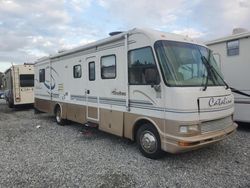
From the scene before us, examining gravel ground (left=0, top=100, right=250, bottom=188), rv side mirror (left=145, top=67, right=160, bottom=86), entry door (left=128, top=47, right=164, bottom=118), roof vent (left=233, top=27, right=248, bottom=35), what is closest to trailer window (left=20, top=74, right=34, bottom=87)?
gravel ground (left=0, top=100, right=250, bottom=188)

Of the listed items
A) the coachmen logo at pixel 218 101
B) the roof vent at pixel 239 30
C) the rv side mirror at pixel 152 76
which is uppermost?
the roof vent at pixel 239 30

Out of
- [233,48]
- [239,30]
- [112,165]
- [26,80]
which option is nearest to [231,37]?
[233,48]

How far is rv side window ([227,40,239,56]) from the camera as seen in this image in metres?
8.43

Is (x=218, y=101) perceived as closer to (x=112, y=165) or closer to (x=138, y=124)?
(x=138, y=124)

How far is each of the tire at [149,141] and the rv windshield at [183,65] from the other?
49.1 inches

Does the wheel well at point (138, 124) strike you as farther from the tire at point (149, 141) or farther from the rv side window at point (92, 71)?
the rv side window at point (92, 71)

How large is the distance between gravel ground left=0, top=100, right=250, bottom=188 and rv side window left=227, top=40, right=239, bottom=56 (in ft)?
8.24

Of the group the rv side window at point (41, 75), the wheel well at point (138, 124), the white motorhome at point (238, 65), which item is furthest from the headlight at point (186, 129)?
the rv side window at point (41, 75)

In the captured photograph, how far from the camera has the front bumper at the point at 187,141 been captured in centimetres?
528

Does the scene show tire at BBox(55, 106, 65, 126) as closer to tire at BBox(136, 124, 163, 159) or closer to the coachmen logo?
tire at BBox(136, 124, 163, 159)

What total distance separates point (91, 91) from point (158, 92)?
3.15 metres

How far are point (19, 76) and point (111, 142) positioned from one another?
11.8 meters

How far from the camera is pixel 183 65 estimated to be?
5.75 metres

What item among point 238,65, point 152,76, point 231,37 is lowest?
point 152,76
